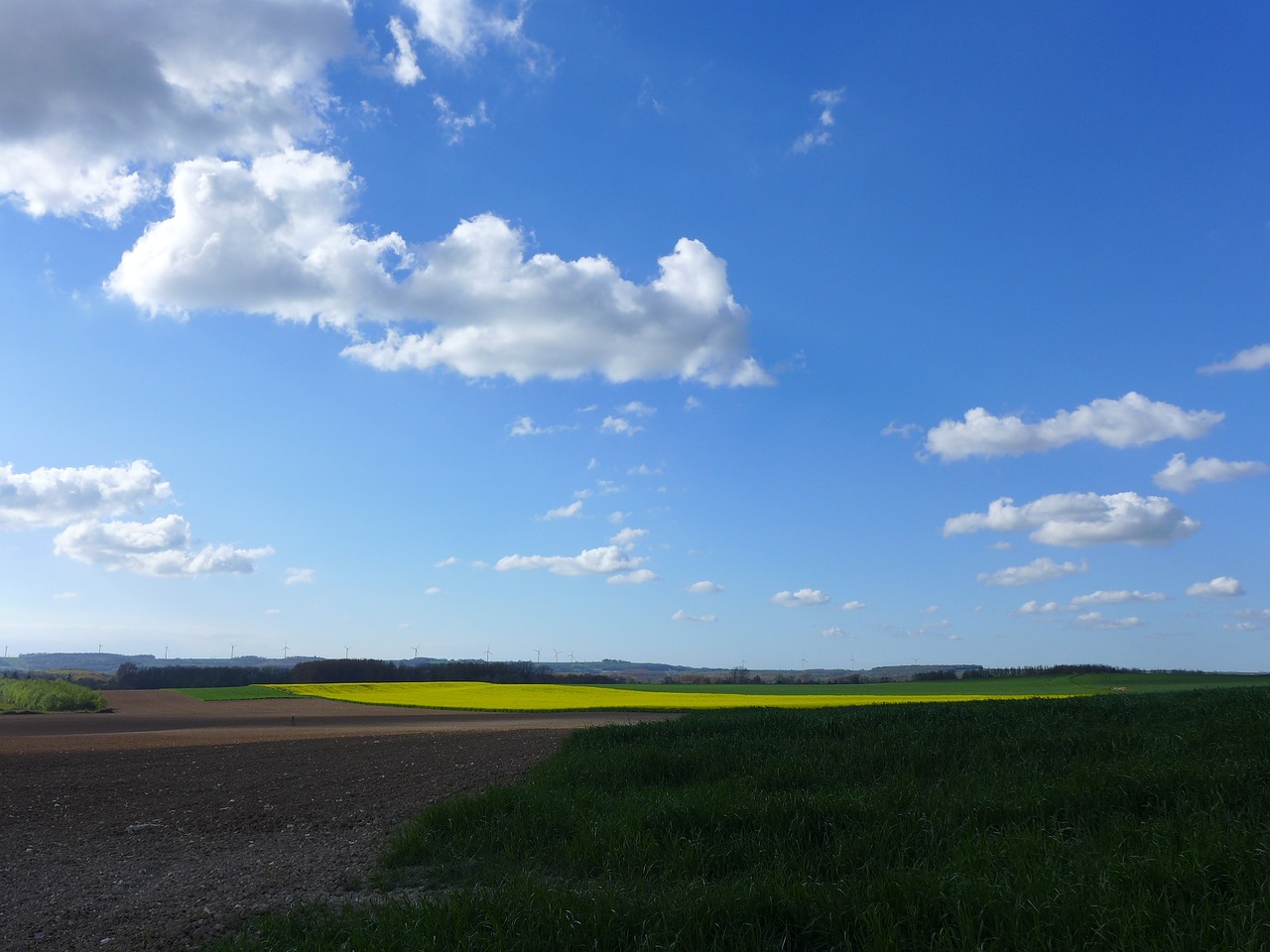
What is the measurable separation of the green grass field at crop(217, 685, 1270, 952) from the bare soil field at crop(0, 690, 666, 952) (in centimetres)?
118

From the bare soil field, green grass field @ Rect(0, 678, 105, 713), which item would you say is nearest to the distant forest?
green grass field @ Rect(0, 678, 105, 713)

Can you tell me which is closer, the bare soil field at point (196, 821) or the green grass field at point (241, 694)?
the bare soil field at point (196, 821)

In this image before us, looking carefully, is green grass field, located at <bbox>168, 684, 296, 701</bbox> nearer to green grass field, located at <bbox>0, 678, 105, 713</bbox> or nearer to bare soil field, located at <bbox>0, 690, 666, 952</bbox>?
green grass field, located at <bbox>0, 678, 105, 713</bbox>

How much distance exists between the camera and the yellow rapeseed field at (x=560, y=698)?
46.4 metres

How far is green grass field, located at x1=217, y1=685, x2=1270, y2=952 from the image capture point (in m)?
6.44

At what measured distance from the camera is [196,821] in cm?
1355

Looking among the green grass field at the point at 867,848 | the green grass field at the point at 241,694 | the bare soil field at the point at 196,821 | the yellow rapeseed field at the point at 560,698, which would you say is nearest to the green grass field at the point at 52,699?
the green grass field at the point at 241,694

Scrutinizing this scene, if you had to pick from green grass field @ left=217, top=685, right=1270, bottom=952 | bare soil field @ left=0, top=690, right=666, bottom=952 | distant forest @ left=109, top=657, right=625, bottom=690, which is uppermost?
green grass field @ left=217, top=685, right=1270, bottom=952

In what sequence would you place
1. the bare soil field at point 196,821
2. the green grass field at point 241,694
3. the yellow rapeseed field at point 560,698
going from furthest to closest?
the green grass field at point 241,694, the yellow rapeseed field at point 560,698, the bare soil field at point 196,821

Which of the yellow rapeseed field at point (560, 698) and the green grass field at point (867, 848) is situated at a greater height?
the green grass field at point (867, 848)

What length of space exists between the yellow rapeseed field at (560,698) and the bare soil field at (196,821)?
21.6 m

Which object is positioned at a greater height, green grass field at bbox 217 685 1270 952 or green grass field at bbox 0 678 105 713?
green grass field at bbox 217 685 1270 952

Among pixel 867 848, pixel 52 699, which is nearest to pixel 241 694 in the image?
pixel 52 699

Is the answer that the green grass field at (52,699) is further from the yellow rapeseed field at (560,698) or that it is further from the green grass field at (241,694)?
the yellow rapeseed field at (560,698)
